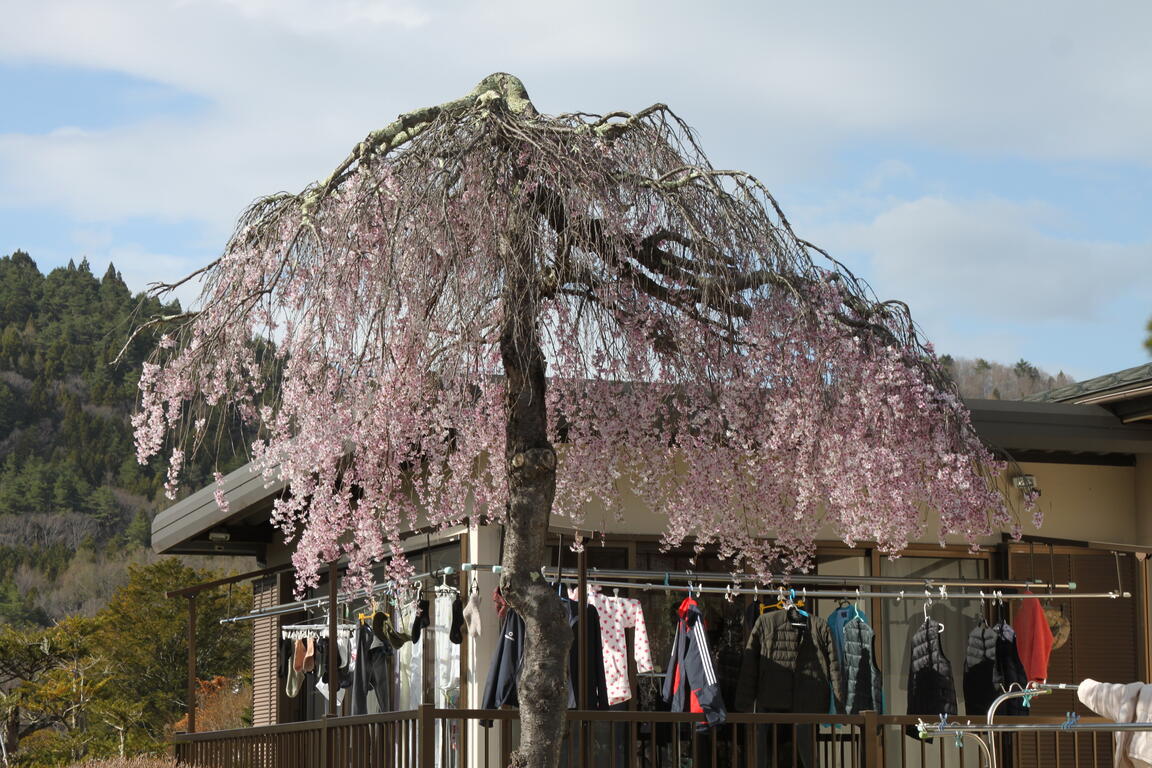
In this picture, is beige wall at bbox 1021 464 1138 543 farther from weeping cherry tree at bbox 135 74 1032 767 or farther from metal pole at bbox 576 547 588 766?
metal pole at bbox 576 547 588 766

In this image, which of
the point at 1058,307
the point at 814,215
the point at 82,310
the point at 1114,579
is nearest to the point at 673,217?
the point at 814,215

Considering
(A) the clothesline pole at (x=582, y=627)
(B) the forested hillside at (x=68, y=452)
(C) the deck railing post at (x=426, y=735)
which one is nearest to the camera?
(C) the deck railing post at (x=426, y=735)

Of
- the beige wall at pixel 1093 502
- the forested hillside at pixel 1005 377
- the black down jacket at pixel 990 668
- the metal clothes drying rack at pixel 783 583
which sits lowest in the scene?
the black down jacket at pixel 990 668

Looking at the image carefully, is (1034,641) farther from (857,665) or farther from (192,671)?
(192,671)

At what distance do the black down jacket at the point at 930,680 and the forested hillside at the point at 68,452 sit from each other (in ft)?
88.8

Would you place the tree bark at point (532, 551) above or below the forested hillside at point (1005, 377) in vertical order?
below

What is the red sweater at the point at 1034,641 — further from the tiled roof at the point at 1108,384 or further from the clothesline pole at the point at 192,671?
the clothesline pole at the point at 192,671

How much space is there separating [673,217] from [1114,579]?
5.84 metres

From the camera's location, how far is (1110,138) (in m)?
16.7

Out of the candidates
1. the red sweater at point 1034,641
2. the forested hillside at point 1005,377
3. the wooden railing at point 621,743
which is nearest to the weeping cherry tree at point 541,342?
the wooden railing at point 621,743

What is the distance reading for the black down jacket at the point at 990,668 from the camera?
8.50 m

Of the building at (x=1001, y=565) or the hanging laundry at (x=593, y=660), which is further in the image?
the building at (x=1001, y=565)

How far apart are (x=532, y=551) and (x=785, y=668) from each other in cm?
294

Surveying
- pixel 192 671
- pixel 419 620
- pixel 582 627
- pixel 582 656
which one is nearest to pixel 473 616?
pixel 419 620
